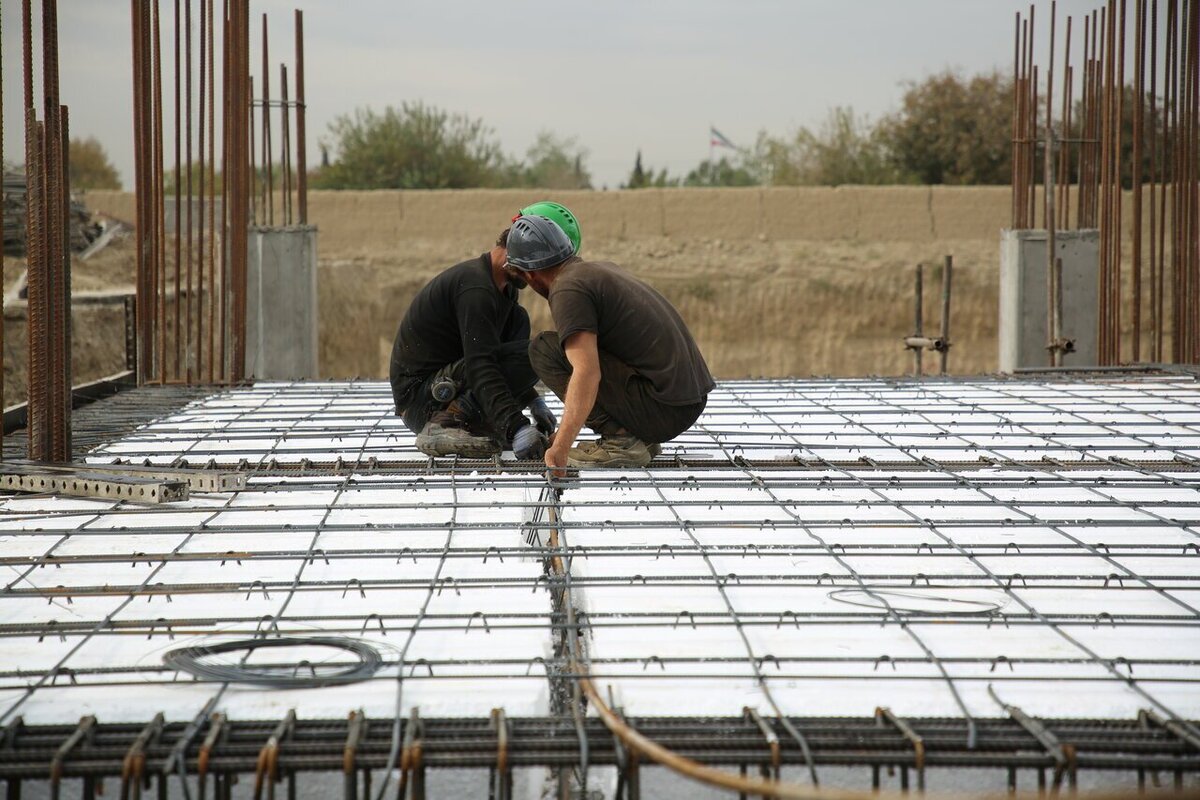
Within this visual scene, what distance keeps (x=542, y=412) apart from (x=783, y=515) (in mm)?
1447

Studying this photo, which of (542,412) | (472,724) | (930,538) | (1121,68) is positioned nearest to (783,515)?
(930,538)

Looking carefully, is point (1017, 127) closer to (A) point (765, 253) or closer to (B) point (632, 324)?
(B) point (632, 324)

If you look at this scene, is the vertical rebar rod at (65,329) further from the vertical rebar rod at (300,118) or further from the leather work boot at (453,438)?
the vertical rebar rod at (300,118)

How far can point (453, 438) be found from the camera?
16.1 feet

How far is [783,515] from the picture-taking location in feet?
13.2

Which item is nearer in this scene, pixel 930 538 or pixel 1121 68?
pixel 930 538

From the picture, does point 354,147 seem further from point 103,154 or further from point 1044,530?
point 1044,530

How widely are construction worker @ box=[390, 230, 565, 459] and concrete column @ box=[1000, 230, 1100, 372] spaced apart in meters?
5.71

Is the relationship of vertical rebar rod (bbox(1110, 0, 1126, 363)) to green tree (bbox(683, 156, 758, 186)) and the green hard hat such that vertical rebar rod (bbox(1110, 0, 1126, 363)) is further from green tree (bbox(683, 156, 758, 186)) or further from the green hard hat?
green tree (bbox(683, 156, 758, 186))

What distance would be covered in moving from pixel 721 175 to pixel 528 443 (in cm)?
2817

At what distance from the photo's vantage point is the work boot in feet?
15.6

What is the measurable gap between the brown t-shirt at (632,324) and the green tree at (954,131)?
2213 cm

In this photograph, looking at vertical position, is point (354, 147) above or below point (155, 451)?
above

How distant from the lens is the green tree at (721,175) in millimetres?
31734
